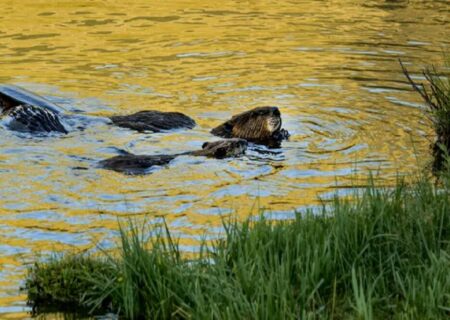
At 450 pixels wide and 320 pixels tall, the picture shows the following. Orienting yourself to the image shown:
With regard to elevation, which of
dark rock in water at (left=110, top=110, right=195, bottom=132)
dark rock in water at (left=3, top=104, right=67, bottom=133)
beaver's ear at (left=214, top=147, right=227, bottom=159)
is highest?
dark rock in water at (left=3, top=104, right=67, bottom=133)

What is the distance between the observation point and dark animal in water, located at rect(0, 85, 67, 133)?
1052 centimetres

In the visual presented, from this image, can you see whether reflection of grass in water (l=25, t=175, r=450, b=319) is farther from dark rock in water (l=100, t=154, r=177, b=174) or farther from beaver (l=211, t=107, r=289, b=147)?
beaver (l=211, t=107, r=289, b=147)

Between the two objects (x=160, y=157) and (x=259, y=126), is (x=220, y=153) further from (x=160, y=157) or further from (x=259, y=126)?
(x=259, y=126)

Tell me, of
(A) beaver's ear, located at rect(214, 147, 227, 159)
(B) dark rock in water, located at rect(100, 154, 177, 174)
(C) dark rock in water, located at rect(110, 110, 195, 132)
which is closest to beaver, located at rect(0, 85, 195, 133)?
(C) dark rock in water, located at rect(110, 110, 195, 132)

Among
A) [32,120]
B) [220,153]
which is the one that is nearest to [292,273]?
[220,153]

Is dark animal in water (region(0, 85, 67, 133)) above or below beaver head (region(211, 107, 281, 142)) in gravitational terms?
above

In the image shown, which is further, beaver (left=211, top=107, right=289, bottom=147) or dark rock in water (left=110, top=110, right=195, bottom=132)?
dark rock in water (left=110, top=110, right=195, bottom=132)

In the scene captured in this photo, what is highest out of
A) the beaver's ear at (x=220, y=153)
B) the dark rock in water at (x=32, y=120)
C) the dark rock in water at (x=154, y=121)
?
the dark rock in water at (x=32, y=120)

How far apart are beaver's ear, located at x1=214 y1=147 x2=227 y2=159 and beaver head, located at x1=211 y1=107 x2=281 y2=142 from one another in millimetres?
827

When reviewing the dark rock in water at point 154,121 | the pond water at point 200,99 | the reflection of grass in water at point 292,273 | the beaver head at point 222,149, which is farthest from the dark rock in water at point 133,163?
the reflection of grass in water at point 292,273

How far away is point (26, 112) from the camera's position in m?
10.7

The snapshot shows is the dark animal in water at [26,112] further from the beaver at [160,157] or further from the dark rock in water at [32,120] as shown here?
the beaver at [160,157]

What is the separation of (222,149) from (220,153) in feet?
0.14

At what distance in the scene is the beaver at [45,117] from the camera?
10555 mm
